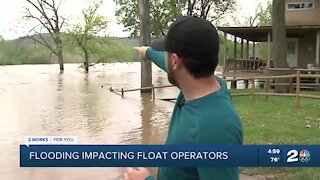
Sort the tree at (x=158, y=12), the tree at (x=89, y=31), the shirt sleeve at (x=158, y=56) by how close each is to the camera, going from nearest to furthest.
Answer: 1. the shirt sleeve at (x=158, y=56)
2. the tree at (x=158, y=12)
3. the tree at (x=89, y=31)

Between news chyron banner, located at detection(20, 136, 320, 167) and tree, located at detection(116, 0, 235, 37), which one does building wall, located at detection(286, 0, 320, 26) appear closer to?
tree, located at detection(116, 0, 235, 37)

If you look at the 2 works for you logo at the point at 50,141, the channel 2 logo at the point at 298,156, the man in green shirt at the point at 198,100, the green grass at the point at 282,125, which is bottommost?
the green grass at the point at 282,125

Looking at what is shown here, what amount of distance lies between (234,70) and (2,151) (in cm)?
1714

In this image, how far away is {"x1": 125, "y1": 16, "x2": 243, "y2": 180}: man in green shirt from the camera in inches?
71.6

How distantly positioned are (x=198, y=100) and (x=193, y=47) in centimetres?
23

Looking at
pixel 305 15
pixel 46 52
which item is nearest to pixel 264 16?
pixel 305 15

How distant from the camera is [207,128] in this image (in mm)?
1804

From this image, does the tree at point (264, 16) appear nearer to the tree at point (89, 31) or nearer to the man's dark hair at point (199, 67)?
the tree at point (89, 31)

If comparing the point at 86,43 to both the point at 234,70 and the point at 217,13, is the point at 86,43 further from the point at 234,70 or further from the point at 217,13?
the point at 234,70

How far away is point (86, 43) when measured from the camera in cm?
6066

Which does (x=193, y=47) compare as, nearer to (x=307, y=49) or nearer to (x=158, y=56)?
(x=158, y=56)

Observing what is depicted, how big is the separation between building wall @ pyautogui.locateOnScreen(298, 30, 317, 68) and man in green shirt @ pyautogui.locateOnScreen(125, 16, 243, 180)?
25021 mm

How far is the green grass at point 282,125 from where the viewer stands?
21.6 feet

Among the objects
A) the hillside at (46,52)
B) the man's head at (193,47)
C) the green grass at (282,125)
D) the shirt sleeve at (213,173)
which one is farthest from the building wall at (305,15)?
the hillside at (46,52)
